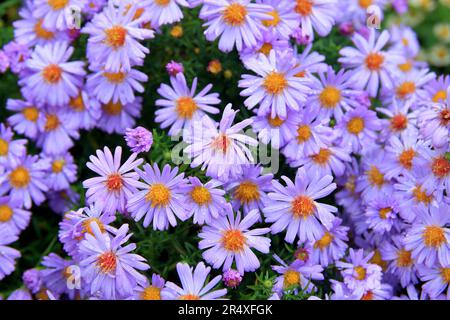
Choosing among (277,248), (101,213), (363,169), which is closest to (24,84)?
(101,213)

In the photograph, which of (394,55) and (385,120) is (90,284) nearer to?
(385,120)

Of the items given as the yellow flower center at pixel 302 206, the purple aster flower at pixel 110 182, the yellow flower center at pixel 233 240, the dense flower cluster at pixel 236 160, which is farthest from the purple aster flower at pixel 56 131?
the yellow flower center at pixel 302 206

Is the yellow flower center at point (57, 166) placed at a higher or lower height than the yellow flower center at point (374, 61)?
lower

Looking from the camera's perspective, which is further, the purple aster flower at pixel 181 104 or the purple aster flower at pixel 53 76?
the purple aster flower at pixel 53 76

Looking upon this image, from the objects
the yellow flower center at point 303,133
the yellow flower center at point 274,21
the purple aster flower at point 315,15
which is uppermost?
the purple aster flower at point 315,15

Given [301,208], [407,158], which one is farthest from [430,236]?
[301,208]

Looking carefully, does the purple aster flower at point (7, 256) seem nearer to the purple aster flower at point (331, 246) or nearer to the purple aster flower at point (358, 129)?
the purple aster flower at point (331, 246)
